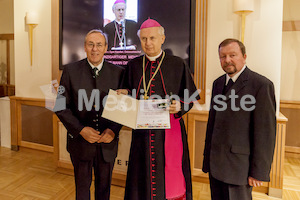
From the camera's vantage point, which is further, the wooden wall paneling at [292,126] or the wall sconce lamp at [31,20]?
the wooden wall paneling at [292,126]

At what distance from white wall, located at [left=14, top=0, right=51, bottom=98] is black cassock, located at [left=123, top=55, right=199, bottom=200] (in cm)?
236

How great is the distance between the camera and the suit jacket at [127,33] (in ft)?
9.80

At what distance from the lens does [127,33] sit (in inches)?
118

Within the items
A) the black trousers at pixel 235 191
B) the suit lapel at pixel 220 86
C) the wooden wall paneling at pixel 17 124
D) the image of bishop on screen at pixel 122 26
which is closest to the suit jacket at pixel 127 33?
the image of bishop on screen at pixel 122 26

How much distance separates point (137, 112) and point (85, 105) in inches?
17.7

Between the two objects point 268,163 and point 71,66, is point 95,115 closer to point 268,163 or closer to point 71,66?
point 71,66

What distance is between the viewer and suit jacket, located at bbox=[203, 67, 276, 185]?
1.42 metres

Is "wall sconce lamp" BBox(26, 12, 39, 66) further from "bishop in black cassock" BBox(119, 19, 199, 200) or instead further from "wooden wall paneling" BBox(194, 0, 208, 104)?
"bishop in black cassock" BBox(119, 19, 199, 200)

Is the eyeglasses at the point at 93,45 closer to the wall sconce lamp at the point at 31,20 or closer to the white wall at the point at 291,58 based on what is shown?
the wall sconce lamp at the point at 31,20

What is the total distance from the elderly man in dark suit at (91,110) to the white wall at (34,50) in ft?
6.88

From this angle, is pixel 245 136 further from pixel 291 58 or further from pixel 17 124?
pixel 17 124

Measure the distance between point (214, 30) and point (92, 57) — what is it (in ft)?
5.05

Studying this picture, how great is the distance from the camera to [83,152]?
6.10 feet

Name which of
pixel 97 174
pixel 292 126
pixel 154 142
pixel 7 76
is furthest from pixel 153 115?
pixel 7 76
